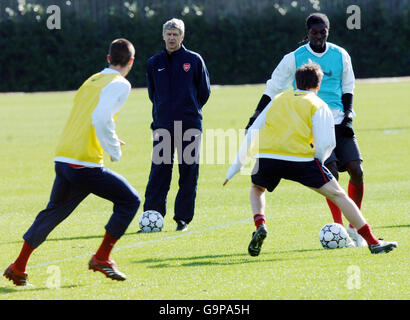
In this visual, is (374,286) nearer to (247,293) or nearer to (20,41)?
(247,293)

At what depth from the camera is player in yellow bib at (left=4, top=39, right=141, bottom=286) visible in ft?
23.8

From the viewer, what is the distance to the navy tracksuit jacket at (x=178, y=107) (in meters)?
10.5

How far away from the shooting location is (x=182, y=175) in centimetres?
1061

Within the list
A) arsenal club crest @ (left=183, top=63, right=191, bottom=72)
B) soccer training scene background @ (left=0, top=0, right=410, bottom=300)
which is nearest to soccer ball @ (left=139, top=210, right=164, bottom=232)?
soccer training scene background @ (left=0, top=0, right=410, bottom=300)

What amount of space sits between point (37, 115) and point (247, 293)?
21.9m

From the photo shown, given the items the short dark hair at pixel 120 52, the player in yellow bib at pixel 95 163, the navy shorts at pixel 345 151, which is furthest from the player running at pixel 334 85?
the player in yellow bib at pixel 95 163

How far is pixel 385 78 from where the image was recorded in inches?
1619

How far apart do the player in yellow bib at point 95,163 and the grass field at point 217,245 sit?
0.94ft

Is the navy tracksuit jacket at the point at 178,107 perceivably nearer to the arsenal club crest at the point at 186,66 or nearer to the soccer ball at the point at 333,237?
the arsenal club crest at the point at 186,66

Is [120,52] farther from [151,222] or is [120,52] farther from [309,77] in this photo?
[151,222]

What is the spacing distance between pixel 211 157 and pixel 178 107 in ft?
24.8

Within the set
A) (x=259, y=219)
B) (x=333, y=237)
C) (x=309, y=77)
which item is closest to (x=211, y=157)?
(x=333, y=237)

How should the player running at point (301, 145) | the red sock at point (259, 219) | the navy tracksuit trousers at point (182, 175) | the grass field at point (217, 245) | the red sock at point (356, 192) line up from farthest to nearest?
the navy tracksuit trousers at point (182, 175) → the red sock at point (356, 192) → the red sock at point (259, 219) → the player running at point (301, 145) → the grass field at point (217, 245)
